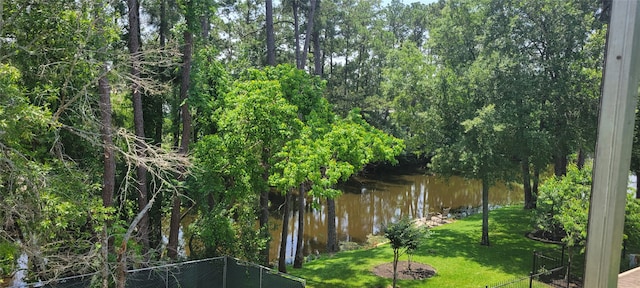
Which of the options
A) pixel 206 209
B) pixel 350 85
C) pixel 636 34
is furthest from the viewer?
pixel 350 85

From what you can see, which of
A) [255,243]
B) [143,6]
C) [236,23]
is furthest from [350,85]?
[255,243]

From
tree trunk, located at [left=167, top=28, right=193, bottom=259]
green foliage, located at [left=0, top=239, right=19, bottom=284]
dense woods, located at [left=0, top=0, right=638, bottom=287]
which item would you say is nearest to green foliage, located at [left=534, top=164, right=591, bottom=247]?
dense woods, located at [left=0, top=0, right=638, bottom=287]

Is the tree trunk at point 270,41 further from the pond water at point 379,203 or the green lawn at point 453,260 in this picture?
the green lawn at point 453,260

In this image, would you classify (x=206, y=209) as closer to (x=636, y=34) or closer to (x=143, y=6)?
(x=143, y=6)

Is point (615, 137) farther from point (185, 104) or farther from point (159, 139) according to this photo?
point (159, 139)

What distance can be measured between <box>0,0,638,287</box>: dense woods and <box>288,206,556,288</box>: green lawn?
995 millimetres

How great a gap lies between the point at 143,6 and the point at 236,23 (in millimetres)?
5434

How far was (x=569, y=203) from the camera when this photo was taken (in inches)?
464

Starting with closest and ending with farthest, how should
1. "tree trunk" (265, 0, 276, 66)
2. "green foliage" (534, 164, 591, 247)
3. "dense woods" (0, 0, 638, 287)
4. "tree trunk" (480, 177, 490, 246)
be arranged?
"dense woods" (0, 0, 638, 287) → "green foliage" (534, 164, 591, 247) → "tree trunk" (265, 0, 276, 66) → "tree trunk" (480, 177, 490, 246)

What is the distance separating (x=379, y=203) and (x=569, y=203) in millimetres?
16544

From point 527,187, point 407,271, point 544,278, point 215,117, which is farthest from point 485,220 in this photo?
point 215,117

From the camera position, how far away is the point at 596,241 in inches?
52.2

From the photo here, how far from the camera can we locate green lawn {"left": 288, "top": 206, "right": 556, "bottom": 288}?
13273mm

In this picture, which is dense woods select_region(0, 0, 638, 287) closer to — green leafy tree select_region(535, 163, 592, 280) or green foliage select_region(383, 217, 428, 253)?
green foliage select_region(383, 217, 428, 253)
